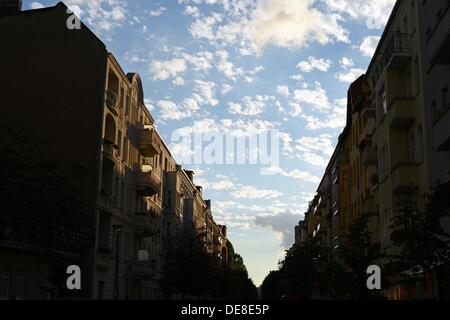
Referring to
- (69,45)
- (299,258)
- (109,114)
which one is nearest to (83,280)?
(109,114)

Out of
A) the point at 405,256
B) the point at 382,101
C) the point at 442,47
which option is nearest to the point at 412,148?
the point at 382,101

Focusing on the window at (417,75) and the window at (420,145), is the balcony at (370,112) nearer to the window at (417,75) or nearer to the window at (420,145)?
the window at (417,75)

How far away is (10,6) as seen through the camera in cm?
4619

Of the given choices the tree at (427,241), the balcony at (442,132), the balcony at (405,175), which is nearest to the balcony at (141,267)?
the balcony at (405,175)

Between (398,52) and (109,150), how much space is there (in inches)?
773

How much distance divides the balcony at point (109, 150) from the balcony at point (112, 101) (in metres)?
2.21

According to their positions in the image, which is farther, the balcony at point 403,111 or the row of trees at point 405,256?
the balcony at point 403,111

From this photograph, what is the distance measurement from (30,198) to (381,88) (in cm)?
2305

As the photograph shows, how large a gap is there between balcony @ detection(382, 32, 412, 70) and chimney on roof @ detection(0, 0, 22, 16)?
25873mm

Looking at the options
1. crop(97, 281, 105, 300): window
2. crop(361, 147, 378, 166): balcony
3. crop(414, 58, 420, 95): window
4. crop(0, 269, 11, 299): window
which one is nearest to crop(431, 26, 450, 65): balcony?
crop(414, 58, 420, 95): window

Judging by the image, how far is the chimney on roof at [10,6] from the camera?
45.7m
